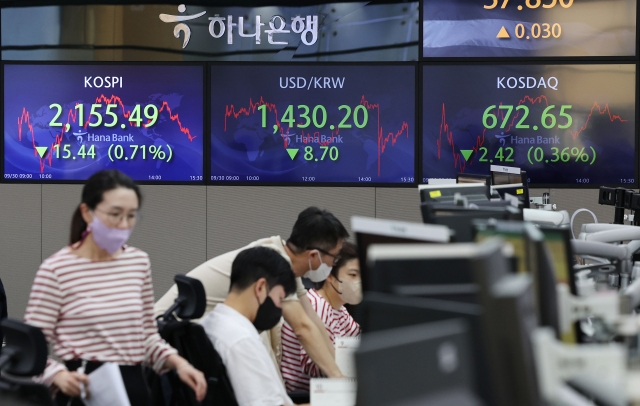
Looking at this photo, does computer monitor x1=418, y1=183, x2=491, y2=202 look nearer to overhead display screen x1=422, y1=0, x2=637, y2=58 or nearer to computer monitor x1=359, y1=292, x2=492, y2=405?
computer monitor x1=359, y1=292, x2=492, y2=405

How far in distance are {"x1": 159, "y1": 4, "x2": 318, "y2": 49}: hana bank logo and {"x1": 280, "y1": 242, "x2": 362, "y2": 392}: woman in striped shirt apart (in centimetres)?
266

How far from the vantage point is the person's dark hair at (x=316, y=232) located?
132 inches

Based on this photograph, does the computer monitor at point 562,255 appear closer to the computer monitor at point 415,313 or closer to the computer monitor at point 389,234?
the computer monitor at point 389,234

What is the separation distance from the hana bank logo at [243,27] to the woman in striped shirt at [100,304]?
352cm

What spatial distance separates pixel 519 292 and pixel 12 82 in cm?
545

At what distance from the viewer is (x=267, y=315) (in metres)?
2.82

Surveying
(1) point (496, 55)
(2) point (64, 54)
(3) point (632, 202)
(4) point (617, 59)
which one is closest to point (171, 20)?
(2) point (64, 54)

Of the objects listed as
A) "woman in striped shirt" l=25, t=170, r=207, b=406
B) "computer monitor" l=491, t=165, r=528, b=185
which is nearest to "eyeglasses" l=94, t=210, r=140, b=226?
"woman in striped shirt" l=25, t=170, r=207, b=406

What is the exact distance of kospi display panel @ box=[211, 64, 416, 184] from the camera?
581 cm

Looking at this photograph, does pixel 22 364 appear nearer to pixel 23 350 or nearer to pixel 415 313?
pixel 23 350

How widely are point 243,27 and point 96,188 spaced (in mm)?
3585

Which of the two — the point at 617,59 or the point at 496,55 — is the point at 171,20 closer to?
the point at 496,55

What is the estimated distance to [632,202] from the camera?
3941 mm

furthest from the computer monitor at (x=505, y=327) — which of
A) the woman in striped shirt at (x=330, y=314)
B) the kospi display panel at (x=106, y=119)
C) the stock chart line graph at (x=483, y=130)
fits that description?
the kospi display panel at (x=106, y=119)
